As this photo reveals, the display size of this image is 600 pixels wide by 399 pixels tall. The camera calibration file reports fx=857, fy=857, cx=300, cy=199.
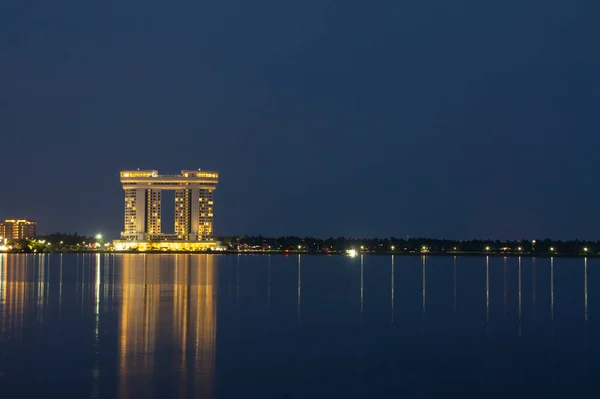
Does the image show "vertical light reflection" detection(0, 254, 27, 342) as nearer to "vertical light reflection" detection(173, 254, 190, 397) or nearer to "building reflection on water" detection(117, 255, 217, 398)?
"building reflection on water" detection(117, 255, 217, 398)

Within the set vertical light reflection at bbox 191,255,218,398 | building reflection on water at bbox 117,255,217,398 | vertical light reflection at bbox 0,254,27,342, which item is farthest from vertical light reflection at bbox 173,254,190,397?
vertical light reflection at bbox 0,254,27,342

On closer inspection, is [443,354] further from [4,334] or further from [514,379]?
[4,334]

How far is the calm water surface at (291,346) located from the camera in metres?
18.7

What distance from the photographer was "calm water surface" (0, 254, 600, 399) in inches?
738

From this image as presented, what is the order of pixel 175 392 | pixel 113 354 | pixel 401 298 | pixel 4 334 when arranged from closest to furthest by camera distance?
pixel 175 392 → pixel 113 354 → pixel 4 334 → pixel 401 298

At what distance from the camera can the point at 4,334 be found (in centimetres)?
2594

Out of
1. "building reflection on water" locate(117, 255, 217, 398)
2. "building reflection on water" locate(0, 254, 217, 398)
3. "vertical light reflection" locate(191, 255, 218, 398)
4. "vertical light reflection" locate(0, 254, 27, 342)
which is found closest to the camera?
"vertical light reflection" locate(191, 255, 218, 398)

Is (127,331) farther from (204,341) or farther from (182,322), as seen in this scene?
(204,341)

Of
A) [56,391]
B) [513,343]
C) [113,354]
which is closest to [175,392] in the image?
[56,391]

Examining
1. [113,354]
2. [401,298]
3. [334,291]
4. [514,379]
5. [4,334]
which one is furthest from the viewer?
[334,291]

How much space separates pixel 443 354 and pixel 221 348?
6153 millimetres

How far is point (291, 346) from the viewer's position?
24953 mm

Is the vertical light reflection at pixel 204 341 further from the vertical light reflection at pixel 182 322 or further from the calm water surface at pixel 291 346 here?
the vertical light reflection at pixel 182 322

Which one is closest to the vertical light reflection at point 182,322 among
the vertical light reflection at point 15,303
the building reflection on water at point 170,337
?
the building reflection on water at point 170,337
